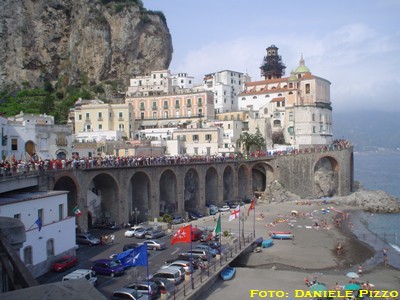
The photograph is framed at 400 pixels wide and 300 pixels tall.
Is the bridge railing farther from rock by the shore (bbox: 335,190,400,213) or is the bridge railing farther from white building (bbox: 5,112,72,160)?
rock by the shore (bbox: 335,190,400,213)

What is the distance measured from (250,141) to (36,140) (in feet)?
146

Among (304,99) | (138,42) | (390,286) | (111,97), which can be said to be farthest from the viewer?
(138,42)

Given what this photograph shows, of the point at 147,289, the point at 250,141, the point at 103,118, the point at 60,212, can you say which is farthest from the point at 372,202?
the point at 147,289

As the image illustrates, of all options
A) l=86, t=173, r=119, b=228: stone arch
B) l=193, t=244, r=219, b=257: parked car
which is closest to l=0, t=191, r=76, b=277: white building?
l=193, t=244, r=219, b=257: parked car

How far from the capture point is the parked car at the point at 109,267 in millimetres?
32500

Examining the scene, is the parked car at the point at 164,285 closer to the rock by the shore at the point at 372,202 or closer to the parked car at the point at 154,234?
the parked car at the point at 154,234

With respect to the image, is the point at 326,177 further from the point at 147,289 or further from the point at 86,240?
the point at 147,289

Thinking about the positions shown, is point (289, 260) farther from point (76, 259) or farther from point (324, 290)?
point (76, 259)

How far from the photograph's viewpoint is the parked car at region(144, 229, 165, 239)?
46.1 m

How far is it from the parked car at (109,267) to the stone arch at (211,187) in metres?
39.3

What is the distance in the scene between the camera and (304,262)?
41.6 metres

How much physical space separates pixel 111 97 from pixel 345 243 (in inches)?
2957

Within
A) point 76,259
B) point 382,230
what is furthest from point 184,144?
point 76,259

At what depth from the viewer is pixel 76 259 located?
35031 millimetres
